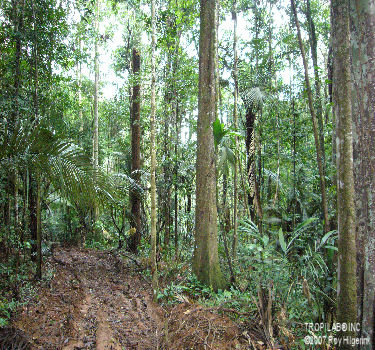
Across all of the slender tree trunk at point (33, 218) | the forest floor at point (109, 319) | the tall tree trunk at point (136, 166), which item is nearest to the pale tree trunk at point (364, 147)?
the forest floor at point (109, 319)

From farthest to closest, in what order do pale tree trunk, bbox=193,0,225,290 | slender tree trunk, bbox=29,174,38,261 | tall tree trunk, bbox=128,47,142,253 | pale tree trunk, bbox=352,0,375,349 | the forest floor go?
tall tree trunk, bbox=128,47,142,253
slender tree trunk, bbox=29,174,38,261
pale tree trunk, bbox=193,0,225,290
the forest floor
pale tree trunk, bbox=352,0,375,349

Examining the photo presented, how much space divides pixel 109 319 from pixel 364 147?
173 inches

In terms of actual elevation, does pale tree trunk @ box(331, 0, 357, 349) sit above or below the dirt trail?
above

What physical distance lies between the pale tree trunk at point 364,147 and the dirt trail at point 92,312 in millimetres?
2480

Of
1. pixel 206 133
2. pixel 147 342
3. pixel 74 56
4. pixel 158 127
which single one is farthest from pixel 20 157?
pixel 158 127

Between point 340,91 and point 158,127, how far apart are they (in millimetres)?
8027

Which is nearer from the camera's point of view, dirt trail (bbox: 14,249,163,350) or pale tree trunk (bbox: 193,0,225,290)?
dirt trail (bbox: 14,249,163,350)

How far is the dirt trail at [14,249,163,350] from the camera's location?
3988mm

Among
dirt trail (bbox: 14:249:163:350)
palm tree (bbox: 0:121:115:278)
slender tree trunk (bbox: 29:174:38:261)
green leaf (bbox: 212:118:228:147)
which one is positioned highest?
green leaf (bbox: 212:118:228:147)

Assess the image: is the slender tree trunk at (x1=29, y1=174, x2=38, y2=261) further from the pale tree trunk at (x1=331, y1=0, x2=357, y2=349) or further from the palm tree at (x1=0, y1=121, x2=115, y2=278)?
the pale tree trunk at (x1=331, y1=0, x2=357, y2=349)

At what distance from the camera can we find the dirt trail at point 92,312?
13.1 feet

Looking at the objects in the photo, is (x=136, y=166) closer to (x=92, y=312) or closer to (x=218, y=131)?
(x=218, y=131)

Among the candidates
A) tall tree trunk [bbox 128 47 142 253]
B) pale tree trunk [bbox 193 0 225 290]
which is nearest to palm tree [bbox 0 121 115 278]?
pale tree trunk [bbox 193 0 225 290]

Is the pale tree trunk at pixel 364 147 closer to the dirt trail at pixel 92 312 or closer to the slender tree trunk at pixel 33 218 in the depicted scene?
the dirt trail at pixel 92 312
